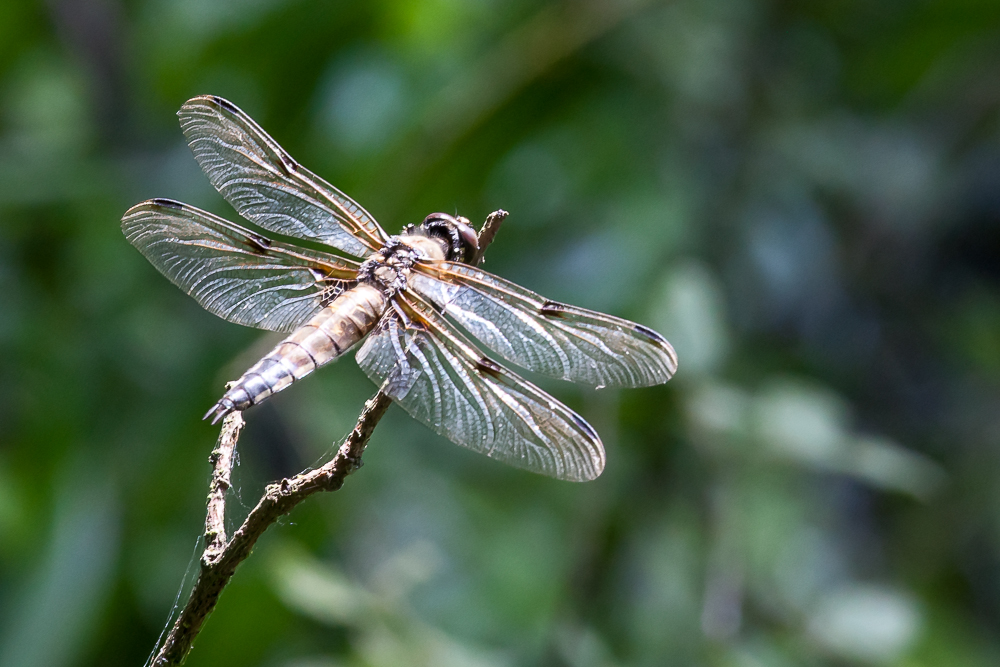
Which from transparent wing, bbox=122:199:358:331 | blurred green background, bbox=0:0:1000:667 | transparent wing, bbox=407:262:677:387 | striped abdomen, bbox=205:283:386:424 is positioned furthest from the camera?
blurred green background, bbox=0:0:1000:667

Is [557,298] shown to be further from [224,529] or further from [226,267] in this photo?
[224,529]

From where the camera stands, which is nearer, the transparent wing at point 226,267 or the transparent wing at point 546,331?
the transparent wing at point 546,331

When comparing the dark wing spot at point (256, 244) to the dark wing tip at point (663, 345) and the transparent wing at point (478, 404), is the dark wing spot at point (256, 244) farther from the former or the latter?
the dark wing tip at point (663, 345)

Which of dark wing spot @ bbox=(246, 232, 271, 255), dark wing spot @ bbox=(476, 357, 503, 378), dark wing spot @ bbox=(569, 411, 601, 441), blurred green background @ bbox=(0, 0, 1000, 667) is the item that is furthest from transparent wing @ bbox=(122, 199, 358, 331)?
blurred green background @ bbox=(0, 0, 1000, 667)

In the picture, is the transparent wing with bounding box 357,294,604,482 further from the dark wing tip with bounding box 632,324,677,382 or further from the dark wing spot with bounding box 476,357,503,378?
the dark wing tip with bounding box 632,324,677,382

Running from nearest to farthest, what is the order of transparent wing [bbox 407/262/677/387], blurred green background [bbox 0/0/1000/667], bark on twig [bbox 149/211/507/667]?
bark on twig [bbox 149/211/507/667] < transparent wing [bbox 407/262/677/387] < blurred green background [bbox 0/0/1000/667]

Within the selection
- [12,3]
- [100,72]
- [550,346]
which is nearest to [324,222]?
[550,346]

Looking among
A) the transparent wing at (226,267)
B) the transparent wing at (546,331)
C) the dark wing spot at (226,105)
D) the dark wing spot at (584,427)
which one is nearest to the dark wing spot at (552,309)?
the transparent wing at (546,331)

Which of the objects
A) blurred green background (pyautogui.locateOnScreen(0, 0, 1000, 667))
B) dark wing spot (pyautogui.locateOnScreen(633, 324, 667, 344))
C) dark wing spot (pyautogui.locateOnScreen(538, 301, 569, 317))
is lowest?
dark wing spot (pyautogui.locateOnScreen(633, 324, 667, 344))
